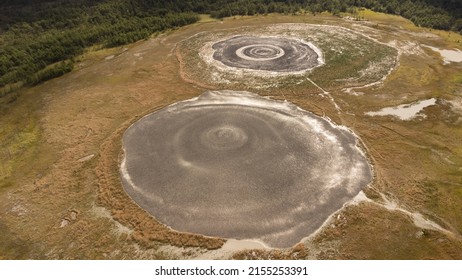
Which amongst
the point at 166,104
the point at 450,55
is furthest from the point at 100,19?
the point at 450,55

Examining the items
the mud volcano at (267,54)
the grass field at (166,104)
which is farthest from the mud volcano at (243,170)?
the mud volcano at (267,54)

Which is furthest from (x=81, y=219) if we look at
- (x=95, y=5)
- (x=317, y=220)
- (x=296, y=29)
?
(x=95, y=5)

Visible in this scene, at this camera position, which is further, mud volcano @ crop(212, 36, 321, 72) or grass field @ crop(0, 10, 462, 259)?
mud volcano @ crop(212, 36, 321, 72)

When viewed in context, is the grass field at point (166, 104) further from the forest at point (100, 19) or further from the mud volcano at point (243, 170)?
the forest at point (100, 19)

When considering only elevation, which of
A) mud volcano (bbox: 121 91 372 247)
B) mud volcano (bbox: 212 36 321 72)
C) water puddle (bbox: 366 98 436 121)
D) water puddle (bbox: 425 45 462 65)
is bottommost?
water puddle (bbox: 425 45 462 65)

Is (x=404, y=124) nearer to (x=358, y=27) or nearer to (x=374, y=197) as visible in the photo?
(x=374, y=197)

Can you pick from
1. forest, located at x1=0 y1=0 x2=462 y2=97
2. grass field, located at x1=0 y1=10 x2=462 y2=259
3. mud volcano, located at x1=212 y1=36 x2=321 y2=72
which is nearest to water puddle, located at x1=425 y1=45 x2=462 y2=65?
grass field, located at x1=0 y1=10 x2=462 y2=259

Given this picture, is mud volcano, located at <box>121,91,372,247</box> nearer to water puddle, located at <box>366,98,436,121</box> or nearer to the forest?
water puddle, located at <box>366,98,436,121</box>
